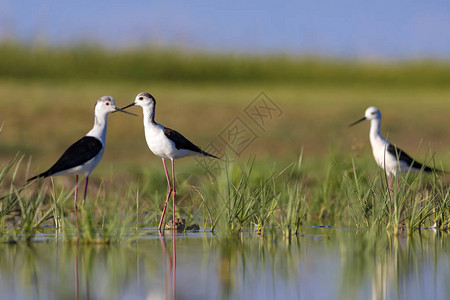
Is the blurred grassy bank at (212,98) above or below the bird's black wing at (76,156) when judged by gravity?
above

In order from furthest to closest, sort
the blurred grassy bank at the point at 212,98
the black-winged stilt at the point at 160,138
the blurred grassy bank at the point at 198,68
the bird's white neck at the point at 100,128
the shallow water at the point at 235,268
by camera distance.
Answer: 1. the blurred grassy bank at the point at 198,68
2. the blurred grassy bank at the point at 212,98
3. the bird's white neck at the point at 100,128
4. the black-winged stilt at the point at 160,138
5. the shallow water at the point at 235,268

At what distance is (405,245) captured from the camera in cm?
605

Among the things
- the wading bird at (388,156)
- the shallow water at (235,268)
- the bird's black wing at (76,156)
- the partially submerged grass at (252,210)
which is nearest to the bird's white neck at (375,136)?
the wading bird at (388,156)

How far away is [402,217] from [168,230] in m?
2.19

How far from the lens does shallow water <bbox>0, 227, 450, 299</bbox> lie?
4.33m

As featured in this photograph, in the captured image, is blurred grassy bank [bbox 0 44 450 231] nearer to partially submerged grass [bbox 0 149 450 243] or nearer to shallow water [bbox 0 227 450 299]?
partially submerged grass [bbox 0 149 450 243]

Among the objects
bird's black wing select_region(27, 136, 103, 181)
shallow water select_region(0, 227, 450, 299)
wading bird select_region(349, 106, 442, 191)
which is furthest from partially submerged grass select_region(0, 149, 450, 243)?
wading bird select_region(349, 106, 442, 191)

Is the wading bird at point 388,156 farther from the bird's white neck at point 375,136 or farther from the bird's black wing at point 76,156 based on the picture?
the bird's black wing at point 76,156

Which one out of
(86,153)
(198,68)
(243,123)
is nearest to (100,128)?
(86,153)

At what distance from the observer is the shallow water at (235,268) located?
4332mm

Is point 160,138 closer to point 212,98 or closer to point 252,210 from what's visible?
point 252,210

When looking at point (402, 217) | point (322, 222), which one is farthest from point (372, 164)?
point (402, 217)

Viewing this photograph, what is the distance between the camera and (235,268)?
5.08 metres

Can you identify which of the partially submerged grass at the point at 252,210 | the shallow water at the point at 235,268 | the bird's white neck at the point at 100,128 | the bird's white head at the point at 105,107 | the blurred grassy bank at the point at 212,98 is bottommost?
the shallow water at the point at 235,268
